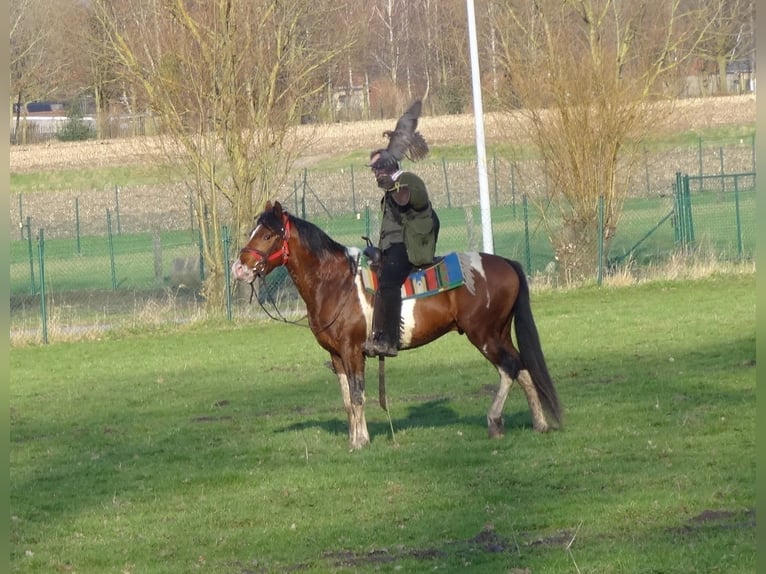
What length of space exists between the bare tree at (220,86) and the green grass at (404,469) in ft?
25.6

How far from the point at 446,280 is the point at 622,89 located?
16.8 metres

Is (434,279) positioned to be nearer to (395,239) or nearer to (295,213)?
(395,239)

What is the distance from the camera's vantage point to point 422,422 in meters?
13.0

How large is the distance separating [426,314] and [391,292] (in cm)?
39

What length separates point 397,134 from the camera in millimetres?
11352

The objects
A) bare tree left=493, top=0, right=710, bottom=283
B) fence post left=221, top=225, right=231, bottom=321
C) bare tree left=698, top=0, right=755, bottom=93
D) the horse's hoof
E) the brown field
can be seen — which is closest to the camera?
the horse's hoof

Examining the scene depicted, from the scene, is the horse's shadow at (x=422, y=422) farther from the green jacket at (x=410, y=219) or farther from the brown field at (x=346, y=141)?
the brown field at (x=346, y=141)

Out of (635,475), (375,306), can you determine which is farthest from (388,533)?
(375,306)

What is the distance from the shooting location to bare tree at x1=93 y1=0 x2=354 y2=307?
25.5 metres

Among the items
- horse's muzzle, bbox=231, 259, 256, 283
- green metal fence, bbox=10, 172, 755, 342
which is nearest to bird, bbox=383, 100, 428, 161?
horse's muzzle, bbox=231, 259, 256, 283

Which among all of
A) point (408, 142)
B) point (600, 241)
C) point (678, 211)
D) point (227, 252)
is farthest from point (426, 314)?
point (678, 211)

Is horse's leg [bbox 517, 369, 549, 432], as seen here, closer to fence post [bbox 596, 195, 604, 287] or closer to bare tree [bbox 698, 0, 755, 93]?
bare tree [bbox 698, 0, 755, 93]

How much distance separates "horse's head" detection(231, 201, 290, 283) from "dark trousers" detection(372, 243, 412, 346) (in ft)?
2.96

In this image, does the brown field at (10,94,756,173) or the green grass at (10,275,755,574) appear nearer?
the green grass at (10,275,755,574)
